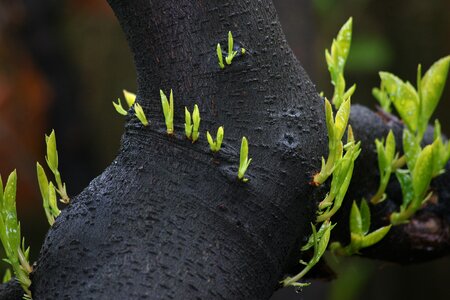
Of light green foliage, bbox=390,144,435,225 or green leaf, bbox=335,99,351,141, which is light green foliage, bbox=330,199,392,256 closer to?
light green foliage, bbox=390,144,435,225

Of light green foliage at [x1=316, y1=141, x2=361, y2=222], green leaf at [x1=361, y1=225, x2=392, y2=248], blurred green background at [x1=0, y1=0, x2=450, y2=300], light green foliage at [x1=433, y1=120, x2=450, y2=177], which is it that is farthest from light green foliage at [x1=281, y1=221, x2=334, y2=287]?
blurred green background at [x1=0, y1=0, x2=450, y2=300]

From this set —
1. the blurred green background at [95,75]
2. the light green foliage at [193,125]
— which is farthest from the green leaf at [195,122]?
the blurred green background at [95,75]

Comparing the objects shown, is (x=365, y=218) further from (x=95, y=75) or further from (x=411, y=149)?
(x=95, y=75)

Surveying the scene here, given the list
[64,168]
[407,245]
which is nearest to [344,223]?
[407,245]

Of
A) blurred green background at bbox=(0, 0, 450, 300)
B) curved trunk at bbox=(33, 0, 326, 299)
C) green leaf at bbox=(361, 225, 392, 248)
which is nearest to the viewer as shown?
curved trunk at bbox=(33, 0, 326, 299)

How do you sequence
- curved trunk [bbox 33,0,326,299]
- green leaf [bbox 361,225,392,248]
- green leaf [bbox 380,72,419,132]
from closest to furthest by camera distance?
1. curved trunk [bbox 33,0,326,299]
2. green leaf [bbox 361,225,392,248]
3. green leaf [bbox 380,72,419,132]

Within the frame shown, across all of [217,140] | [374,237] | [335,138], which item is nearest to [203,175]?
[217,140]

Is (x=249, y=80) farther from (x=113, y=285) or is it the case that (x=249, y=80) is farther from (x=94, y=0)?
(x=94, y=0)
